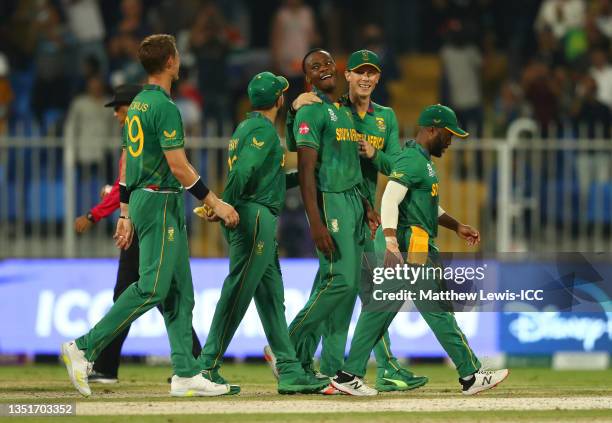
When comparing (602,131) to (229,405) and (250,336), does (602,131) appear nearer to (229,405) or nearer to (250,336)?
(250,336)

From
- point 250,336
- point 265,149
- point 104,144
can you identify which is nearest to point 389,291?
point 265,149

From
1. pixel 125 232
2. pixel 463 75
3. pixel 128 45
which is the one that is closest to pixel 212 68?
pixel 128 45

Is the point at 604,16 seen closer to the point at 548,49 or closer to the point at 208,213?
the point at 548,49

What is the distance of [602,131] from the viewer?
658 inches

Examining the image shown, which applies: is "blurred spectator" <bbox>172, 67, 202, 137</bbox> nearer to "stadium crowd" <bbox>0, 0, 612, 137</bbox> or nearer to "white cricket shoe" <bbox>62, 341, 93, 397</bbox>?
"stadium crowd" <bbox>0, 0, 612, 137</bbox>

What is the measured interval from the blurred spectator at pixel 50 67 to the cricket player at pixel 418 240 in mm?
8825

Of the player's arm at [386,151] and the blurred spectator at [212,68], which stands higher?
the blurred spectator at [212,68]

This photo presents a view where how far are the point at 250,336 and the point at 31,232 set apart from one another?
3309 millimetres

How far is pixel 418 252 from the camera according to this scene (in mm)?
10461

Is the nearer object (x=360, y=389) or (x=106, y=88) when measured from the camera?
(x=360, y=389)

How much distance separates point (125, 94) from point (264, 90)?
76.8 inches

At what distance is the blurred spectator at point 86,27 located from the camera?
20625mm

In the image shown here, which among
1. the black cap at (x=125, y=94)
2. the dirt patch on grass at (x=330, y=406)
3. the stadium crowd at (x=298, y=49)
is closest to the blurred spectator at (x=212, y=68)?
the stadium crowd at (x=298, y=49)

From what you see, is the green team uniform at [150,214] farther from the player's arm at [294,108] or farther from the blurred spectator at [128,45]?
the blurred spectator at [128,45]
